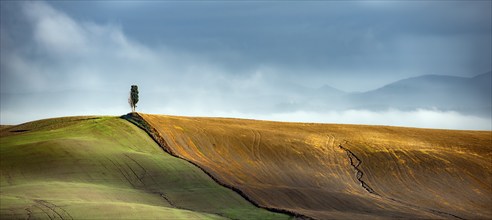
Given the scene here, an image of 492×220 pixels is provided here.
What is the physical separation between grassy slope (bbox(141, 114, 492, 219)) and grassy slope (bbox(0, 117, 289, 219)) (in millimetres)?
3942

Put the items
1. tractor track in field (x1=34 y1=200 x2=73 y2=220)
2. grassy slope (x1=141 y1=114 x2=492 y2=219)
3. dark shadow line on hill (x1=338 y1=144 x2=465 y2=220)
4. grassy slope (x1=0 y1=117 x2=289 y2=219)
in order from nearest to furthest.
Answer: tractor track in field (x1=34 y1=200 x2=73 y2=220)
grassy slope (x1=0 y1=117 x2=289 y2=219)
grassy slope (x1=141 y1=114 x2=492 y2=219)
dark shadow line on hill (x1=338 y1=144 x2=465 y2=220)

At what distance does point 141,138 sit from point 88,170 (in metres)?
14.8

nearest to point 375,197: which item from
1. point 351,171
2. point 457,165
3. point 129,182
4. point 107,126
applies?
point 351,171

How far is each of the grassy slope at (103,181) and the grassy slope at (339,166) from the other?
12.9 feet

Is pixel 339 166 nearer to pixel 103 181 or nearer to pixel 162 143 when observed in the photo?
pixel 162 143

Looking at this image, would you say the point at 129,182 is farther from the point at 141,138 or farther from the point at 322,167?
the point at 322,167

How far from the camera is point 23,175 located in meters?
54.6

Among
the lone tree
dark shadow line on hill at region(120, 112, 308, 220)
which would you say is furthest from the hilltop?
the lone tree

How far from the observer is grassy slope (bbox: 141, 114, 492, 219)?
61.2 metres

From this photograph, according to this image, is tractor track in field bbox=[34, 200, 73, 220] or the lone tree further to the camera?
the lone tree

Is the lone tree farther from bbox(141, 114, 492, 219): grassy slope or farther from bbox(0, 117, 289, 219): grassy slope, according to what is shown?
bbox(0, 117, 289, 219): grassy slope

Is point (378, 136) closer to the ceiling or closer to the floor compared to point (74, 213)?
closer to the ceiling

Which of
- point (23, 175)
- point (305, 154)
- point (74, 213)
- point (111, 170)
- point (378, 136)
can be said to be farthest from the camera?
point (378, 136)

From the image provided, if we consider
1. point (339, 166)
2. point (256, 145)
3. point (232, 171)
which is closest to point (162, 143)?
point (232, 171)
